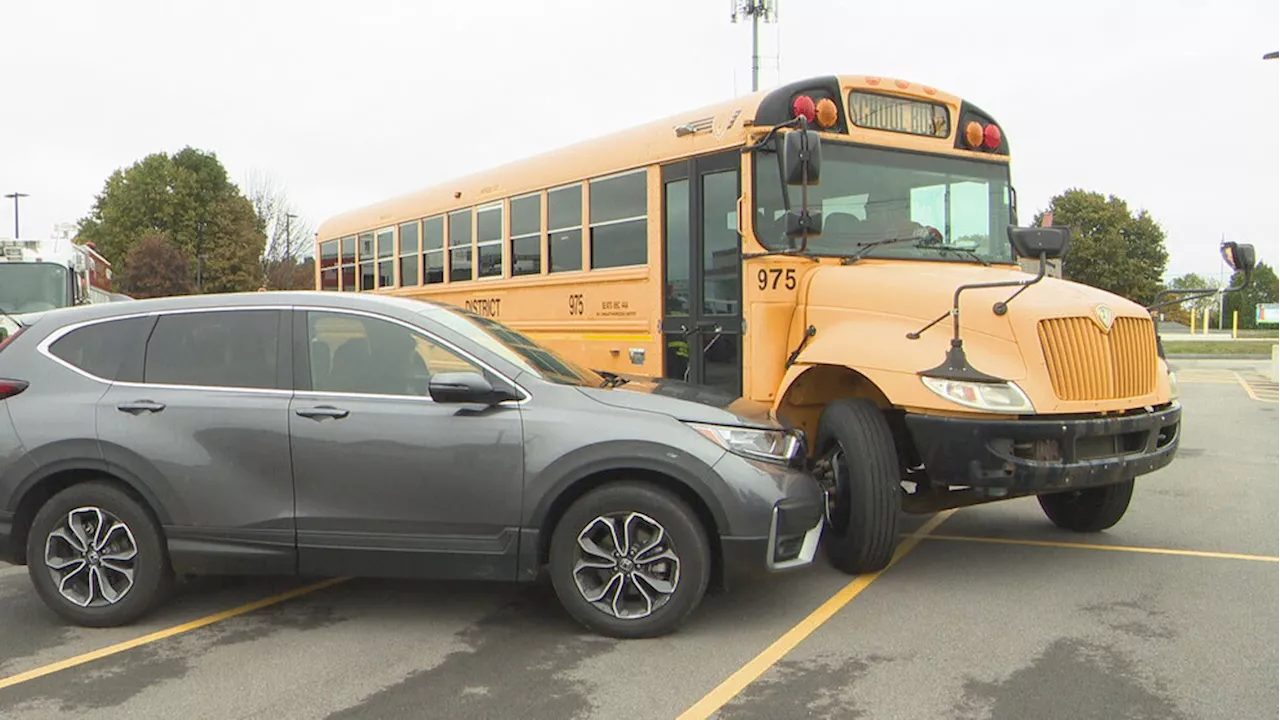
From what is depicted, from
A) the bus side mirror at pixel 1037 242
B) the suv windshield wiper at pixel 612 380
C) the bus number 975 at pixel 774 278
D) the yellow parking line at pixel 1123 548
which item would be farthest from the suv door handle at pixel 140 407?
the yellow parking line at pixel 1123 548

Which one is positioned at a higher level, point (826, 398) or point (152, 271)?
point (152, 271)

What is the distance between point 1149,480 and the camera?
29.2 ft

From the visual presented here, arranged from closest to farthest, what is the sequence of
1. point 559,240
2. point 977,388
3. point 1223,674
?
point 1223,674 → point 977,388 → point 559,240

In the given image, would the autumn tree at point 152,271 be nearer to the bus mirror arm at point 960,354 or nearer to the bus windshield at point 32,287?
the bus windshield at point 32,287

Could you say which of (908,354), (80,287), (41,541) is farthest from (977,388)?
(80,287)

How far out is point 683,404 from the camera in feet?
15.4

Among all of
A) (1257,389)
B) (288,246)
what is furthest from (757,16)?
(288,246)

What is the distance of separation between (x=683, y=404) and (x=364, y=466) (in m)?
1.50

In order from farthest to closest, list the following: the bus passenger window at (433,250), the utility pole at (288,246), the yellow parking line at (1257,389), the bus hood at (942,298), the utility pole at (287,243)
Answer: the utility pole at (287,243) < the utility pole at (288,246) < the yellow parking line at (1257,389) < the bus passenger window at (433,250) < the bus hood at (942,298)

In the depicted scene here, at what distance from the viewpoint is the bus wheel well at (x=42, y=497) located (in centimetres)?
483

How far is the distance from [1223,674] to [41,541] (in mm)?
5269

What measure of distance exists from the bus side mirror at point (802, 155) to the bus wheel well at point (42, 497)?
3.80 meters

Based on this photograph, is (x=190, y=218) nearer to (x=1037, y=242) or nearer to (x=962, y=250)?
(x=962, y=250)

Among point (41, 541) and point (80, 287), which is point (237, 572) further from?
point (80, 287)
